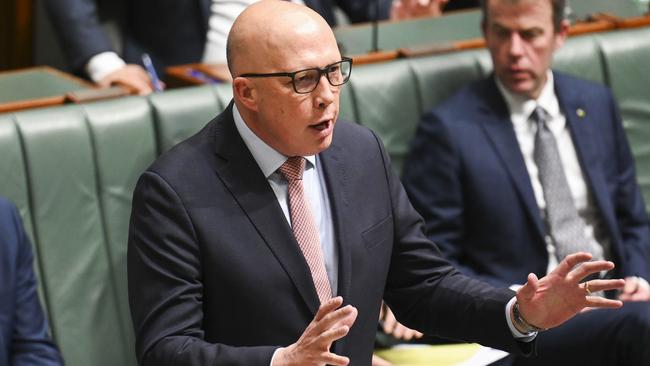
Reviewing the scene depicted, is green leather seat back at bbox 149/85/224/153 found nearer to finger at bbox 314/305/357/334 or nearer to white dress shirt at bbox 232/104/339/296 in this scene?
white dress shirt at bbox 232/104/339/296

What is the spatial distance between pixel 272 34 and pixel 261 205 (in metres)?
0.22

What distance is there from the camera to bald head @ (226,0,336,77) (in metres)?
1.57

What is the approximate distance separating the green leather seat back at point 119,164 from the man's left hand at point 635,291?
0.88 metres

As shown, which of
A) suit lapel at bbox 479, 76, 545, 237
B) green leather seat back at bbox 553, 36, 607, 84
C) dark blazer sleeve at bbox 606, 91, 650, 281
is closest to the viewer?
suit lapel at bbox 479, 76, 545, 237

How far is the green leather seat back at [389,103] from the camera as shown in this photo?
2400 millimetres

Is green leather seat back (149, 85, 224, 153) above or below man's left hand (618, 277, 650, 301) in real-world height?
above

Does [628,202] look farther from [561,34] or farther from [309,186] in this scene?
[309,186]

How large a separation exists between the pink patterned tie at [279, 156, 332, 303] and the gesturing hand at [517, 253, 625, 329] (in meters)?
0.25

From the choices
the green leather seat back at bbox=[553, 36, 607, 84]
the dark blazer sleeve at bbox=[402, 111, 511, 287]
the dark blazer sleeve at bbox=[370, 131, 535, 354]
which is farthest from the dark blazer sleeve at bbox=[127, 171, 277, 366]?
the green leather seat back at bbox=[553, 36, 607, 84]

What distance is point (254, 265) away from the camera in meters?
1.62

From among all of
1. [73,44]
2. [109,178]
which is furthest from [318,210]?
[73,44]

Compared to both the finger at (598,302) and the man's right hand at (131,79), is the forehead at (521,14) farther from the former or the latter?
the finger at (598,302)

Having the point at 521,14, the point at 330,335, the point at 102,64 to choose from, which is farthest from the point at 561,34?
the point at 330,335

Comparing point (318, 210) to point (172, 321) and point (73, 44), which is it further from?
point (73, 44)
